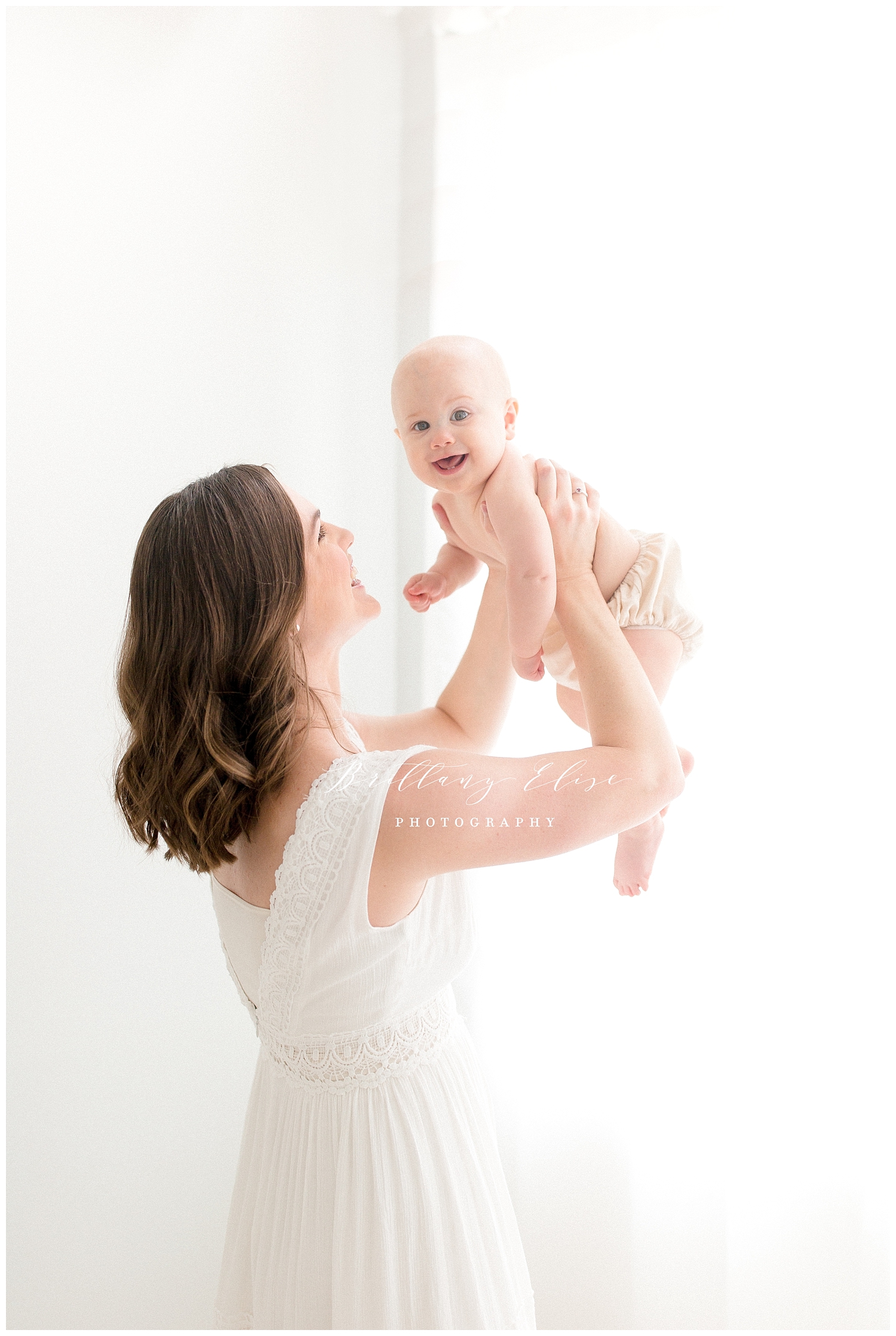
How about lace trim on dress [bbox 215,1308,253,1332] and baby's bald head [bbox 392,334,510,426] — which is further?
lace trim on dress [bbox 215,1308,253,1332]

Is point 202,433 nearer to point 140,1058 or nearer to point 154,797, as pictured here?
point 154,797

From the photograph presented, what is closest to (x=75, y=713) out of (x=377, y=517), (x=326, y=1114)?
(x=377, y=517)

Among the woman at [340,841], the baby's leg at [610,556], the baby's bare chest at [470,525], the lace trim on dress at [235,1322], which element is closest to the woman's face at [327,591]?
the woman at [340,841]

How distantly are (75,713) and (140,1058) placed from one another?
495 mm

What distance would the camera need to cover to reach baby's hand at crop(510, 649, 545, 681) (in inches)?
32.6

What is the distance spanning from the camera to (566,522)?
823mm

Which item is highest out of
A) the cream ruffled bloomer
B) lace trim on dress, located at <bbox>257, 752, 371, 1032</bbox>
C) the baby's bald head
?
the baby's bald head

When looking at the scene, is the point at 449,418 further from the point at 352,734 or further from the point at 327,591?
the point at 352,734

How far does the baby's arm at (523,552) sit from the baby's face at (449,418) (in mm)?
21

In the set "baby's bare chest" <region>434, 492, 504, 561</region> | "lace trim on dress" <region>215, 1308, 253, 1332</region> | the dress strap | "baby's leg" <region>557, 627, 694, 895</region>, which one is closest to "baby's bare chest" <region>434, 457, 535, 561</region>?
"baby's bare chest" <region>434, 492, 504, 561</region>

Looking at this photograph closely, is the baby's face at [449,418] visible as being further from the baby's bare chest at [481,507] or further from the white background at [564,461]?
the white background at [564,461]

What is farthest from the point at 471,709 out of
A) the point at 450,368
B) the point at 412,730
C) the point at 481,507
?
the point at 450,368

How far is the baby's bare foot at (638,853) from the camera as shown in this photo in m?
0.93

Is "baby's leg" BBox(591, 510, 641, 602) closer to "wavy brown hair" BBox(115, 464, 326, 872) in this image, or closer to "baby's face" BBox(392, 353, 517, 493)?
"baby's face" BBox(392, 353, 517, 493)
